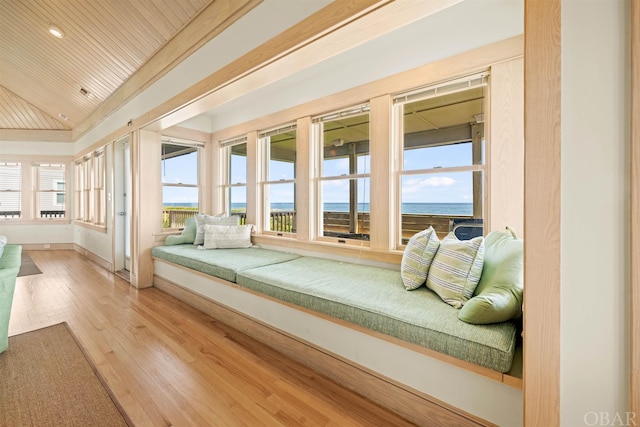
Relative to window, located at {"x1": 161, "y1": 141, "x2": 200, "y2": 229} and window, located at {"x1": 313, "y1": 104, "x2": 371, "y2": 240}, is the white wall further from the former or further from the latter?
window, located at {"x1": 161, "y1": 141, "x2": 200, "y2": 229}

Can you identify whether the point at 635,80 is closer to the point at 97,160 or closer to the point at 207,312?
the point at 207,312

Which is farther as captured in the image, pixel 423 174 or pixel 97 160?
pixel 97 160

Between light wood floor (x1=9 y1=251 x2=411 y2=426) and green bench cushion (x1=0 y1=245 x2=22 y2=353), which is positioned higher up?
green bench cushion (x1=0 y1=245 x2=22 y2=353)

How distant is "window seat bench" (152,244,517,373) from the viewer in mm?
1286

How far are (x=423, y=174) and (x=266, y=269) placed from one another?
1680 millimetres

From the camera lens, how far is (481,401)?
1292 mm

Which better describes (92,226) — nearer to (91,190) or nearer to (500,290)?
(91,190)

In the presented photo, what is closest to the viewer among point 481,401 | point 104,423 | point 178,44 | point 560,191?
point 560,191

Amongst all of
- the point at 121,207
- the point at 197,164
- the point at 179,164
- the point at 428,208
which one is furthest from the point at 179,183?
the point at 428,208

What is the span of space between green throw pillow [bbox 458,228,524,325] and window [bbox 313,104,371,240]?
1.36 meters

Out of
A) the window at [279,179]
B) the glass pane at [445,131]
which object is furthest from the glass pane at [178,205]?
the glass pane at [445,131]

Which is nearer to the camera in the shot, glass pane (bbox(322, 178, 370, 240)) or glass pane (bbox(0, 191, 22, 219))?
glass pane (bbox(322, 178, 370, 240))

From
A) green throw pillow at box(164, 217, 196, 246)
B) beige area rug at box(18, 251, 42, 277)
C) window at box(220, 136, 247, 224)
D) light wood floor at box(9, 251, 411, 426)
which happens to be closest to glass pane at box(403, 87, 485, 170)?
light wood floor at box(9, 251, 411, 426)

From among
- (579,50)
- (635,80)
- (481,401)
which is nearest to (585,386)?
(481,401)
